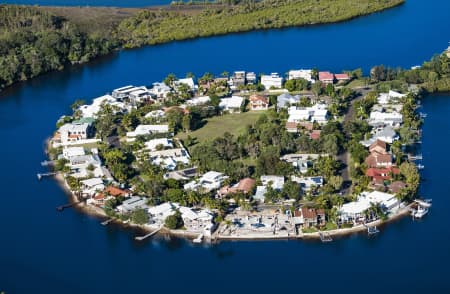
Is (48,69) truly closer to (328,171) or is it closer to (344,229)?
(328,171)

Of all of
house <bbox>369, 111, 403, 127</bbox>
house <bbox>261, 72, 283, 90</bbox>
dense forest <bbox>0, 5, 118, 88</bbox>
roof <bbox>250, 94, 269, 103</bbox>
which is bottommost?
house <bbox>369, 111, 403, 127</bbox>

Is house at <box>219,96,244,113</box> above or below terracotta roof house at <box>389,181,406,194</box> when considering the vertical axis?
above

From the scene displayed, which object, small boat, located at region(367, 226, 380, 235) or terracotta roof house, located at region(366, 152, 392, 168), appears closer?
small boat, located at region(367, 226, 380, 235)

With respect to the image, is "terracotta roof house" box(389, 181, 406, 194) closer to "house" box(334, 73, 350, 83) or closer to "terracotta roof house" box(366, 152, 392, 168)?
"terracotta roof house" box(366, 152, 392, 168)

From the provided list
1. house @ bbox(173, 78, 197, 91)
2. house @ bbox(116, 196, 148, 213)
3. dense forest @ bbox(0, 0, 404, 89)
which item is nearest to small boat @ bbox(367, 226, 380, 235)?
house @ bbox(116, 196, 148, 213)

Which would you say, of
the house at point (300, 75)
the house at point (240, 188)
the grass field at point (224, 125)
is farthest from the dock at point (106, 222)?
the house at point (300, 75)

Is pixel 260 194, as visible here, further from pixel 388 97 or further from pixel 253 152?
pixel 388 97
